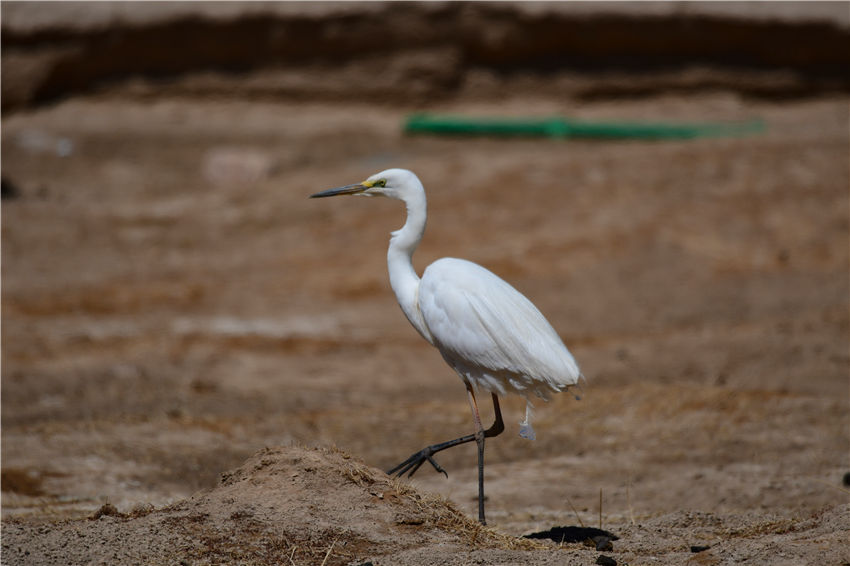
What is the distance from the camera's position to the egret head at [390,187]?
17.8 ft

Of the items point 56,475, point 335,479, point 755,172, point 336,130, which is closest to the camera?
point 335,479

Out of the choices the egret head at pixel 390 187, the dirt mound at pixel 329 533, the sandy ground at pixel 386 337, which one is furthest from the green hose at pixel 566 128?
the dirt mound at pixel 329 533

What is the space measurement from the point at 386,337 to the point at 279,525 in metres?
6.43

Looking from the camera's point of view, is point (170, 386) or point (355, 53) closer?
point (170, 386)

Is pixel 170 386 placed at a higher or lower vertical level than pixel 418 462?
lower

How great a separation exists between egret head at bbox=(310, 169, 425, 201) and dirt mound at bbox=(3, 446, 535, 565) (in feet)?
4.68

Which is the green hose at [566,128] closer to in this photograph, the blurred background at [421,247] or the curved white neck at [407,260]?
the blurred background at [421,247]

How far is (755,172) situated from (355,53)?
792 cm

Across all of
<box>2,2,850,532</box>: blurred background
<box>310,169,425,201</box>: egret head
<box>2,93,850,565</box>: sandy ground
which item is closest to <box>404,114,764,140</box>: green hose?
<box>2,2,850,532</box>: blurred background

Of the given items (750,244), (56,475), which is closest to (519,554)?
(56,475)

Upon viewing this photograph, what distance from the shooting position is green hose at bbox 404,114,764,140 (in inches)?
658

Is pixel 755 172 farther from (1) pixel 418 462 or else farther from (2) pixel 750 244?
(1) pixel 418 462

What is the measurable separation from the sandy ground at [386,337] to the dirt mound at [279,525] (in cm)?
1

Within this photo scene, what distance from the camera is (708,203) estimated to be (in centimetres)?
1344
